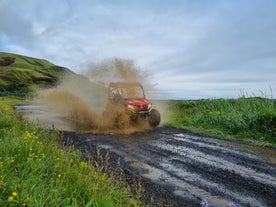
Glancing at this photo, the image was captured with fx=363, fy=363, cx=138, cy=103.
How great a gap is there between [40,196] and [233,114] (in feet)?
44.7

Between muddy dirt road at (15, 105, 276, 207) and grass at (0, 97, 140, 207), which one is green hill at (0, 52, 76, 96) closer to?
muddy dirt road at (15, 105, 276, 207)

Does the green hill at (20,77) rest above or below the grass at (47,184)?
above

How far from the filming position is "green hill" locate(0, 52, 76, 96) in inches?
3595

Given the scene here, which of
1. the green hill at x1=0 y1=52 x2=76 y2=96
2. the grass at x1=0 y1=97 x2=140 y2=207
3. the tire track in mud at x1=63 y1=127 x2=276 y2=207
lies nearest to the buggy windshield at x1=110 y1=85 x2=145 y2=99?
the tire track in mud at x1=63 y1=127 x2=276 y2=207

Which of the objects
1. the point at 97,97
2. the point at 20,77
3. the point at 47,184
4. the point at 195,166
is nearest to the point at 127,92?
the point at 97,97

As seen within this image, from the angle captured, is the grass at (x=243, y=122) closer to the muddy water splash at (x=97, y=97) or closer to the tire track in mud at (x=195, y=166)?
the tire track in mud at (x=195, y=166)

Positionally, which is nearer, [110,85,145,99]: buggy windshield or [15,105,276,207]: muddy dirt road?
[15,105,276,207]: muddy dirt road

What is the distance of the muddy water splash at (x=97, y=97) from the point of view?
1686 cm

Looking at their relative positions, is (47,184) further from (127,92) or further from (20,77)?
(20,77)

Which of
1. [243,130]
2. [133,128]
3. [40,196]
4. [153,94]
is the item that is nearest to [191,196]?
[40,196]

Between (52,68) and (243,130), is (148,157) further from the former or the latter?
(52,68)

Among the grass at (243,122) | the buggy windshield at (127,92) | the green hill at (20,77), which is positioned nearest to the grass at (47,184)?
the grass at (243,122)

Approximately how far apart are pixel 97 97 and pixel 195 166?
14596 millimetres

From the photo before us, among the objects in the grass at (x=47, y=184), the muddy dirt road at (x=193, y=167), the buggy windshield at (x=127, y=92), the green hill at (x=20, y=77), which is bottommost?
the muddy dirt road at (x=193, y=167)
